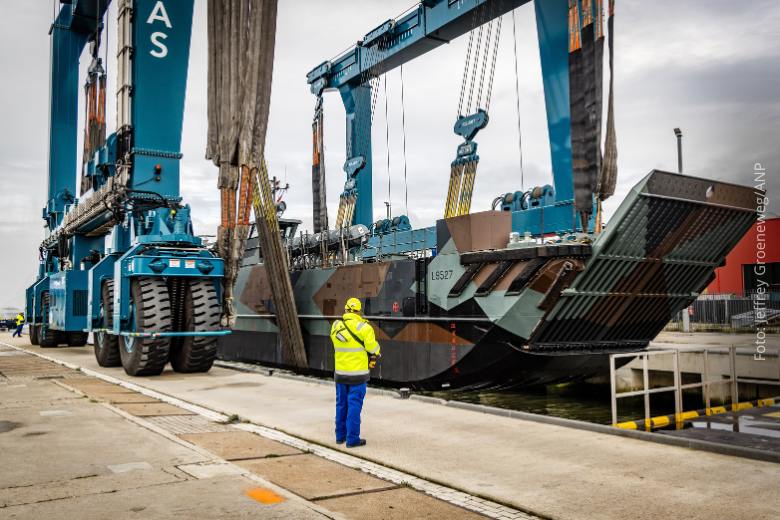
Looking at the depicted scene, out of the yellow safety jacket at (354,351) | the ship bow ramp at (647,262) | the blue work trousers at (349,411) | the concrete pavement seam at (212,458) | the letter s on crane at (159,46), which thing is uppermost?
the letter s on crane at (159,46)

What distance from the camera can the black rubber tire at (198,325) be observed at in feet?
39.4

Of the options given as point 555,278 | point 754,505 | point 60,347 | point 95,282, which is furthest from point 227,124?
point 60,347

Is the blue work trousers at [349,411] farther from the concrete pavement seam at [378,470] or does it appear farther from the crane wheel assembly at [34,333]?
the crane wheel assembly at [34,333]

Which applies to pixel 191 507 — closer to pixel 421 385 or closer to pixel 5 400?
pixel 5 400

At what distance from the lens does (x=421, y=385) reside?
11.5m

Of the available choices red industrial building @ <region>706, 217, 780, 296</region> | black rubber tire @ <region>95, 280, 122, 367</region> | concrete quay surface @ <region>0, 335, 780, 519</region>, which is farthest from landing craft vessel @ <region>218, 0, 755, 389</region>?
red industrial building @ <region>706, 217, 780, 296</region>

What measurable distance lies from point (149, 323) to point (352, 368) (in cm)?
675

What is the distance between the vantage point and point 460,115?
1655 cm

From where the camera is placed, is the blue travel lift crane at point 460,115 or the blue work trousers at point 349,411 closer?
the blue work trousers at point 349,411

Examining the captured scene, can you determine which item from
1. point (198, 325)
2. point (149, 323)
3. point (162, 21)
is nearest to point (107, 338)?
point (149, 323)

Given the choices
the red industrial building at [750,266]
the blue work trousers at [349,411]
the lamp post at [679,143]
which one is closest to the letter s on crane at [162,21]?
the blue work trousers at [349,411]

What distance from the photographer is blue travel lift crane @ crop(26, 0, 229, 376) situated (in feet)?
39.3

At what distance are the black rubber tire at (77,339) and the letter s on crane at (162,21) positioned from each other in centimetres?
1167

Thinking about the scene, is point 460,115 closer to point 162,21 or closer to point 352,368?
point 162,21
